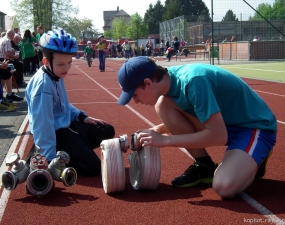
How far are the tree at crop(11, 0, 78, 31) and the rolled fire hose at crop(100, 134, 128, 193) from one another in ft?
193

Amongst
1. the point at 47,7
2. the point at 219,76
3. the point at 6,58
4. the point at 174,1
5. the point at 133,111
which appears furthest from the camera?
the point at 174,1

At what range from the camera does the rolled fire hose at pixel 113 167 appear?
462cm

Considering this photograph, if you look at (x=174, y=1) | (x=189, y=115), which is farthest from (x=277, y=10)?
(x=174, y=1)

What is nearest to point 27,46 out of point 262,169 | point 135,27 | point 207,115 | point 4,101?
point 4,101

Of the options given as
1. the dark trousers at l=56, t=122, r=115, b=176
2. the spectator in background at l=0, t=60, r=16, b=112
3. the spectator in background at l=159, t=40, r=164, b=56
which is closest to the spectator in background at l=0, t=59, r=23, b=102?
the spectator in background at l=0, t=60, r=16, b=112

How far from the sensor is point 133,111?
34.1ft

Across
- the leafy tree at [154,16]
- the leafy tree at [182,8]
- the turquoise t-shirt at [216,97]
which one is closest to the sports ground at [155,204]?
the turquoise t-shirt at [216,97]

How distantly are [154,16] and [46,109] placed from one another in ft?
416

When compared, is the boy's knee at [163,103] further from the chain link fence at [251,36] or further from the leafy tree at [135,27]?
the leafy tree at [135,27]

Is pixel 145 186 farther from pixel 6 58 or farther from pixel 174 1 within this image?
pixel 174 1

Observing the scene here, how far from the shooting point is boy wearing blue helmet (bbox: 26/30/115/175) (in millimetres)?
4969

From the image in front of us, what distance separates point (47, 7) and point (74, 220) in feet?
202

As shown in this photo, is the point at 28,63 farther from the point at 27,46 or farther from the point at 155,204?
the point at 155,204

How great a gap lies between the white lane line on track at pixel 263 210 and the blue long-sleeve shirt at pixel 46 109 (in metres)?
1.80
